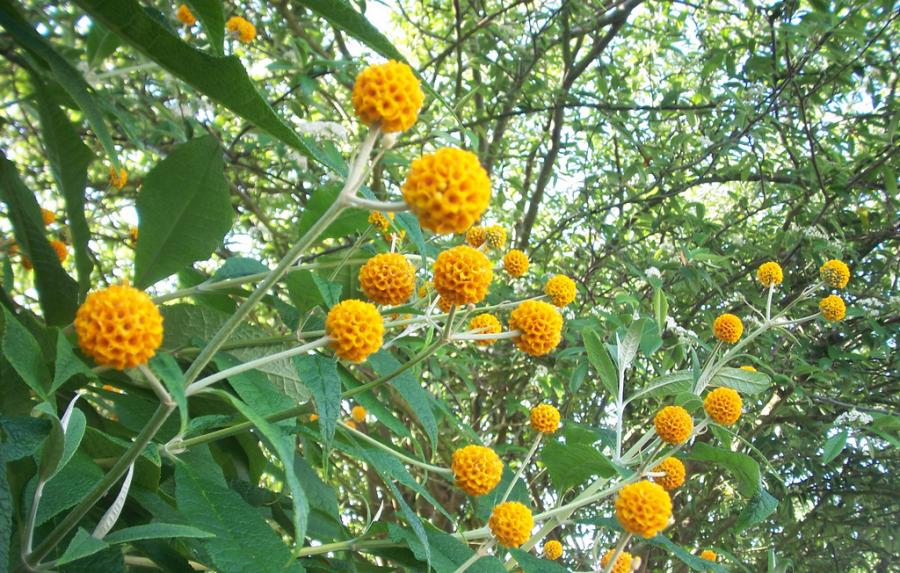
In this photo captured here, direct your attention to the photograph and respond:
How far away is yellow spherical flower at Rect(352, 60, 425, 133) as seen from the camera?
2.09ft

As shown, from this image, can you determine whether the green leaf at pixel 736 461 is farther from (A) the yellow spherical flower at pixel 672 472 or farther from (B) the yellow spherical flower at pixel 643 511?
(B) the yellow spherical flower at pixel 643 511

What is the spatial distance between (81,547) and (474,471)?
28.9 inches

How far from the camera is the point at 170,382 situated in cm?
60

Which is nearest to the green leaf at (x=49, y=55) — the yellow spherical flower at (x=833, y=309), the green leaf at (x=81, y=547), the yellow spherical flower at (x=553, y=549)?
the green leaf at (x=81, y=547)

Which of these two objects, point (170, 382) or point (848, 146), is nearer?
point (170, 382)

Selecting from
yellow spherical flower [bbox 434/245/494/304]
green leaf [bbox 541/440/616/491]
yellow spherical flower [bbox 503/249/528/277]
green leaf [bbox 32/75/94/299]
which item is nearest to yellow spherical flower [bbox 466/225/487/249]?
yellow spherical flower [bbox 503/249/528/277]

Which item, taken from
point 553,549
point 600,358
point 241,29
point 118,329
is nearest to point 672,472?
point 600,358

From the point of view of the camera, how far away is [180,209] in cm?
92

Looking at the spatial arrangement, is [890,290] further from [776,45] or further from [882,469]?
[776,45]

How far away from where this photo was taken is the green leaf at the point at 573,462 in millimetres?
1260

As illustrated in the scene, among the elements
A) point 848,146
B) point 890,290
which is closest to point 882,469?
point 890,290

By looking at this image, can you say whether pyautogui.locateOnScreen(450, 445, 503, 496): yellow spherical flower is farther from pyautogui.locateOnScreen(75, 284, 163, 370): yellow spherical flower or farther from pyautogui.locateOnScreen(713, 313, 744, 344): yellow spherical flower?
pyautogui.locateOnScreen(713, 313, 744, 344): yellow spherical flower

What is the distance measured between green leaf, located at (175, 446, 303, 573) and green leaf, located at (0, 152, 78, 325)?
0.29 meters

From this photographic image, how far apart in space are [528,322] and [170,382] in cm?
63
